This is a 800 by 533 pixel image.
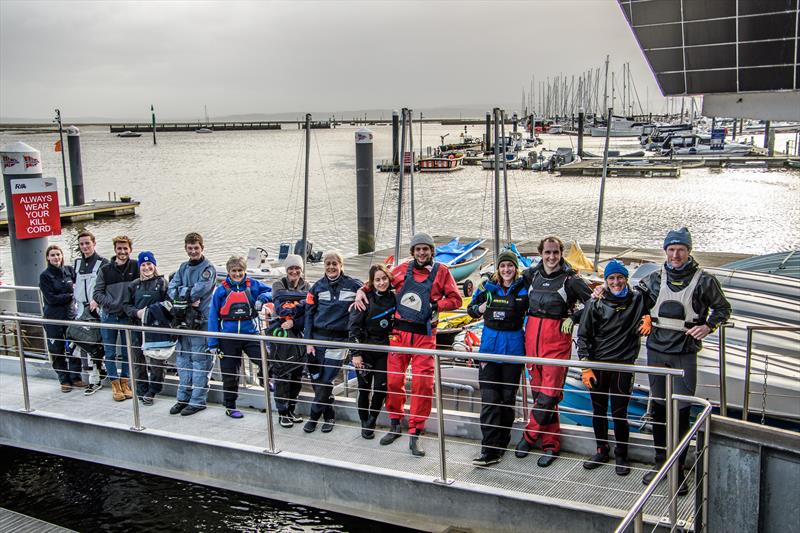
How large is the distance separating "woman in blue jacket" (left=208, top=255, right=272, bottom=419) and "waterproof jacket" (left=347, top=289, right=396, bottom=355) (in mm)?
1137

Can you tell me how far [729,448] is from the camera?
424 centimetres

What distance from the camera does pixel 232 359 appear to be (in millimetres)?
6973

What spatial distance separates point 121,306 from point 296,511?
8.67 ft

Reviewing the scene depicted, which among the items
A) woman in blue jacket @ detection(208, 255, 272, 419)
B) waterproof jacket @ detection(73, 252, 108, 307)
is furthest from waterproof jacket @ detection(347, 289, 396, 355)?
waterproof jacket @ detection(73, 252, 108, 307)

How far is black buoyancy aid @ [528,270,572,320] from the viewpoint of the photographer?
5.52 meters

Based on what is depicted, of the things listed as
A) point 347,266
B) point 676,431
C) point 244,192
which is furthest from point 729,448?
point 244,192

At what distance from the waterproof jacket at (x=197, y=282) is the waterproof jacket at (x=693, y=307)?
4.06m

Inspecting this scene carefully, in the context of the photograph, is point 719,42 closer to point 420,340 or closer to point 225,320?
point 420,340

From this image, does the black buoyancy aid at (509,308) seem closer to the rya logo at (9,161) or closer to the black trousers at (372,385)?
the black trousers at (372,385)

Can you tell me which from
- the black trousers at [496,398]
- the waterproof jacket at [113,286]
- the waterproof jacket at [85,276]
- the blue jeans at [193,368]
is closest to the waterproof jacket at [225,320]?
the blue jeans at [193,368]

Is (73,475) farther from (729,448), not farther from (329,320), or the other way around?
(729,448)

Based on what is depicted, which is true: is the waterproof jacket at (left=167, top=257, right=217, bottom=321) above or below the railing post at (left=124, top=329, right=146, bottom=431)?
above

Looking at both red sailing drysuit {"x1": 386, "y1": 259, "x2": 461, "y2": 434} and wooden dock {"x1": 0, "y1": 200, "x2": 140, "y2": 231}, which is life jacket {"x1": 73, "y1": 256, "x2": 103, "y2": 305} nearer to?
red sailing drysuit {"x1": 386, "y1": 259, "x2": 461, "y2": 434}

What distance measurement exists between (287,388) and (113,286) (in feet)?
7.00
